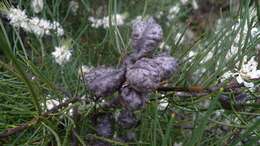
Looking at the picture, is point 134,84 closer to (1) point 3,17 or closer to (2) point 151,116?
(2) point 151,116

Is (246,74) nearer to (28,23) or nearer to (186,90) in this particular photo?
(186,90)

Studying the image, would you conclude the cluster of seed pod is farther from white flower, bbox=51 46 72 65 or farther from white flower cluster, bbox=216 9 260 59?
white flower, bbox=51 46 72 65

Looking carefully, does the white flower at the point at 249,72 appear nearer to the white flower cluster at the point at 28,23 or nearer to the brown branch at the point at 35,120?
the brown branch at the point at 35,120

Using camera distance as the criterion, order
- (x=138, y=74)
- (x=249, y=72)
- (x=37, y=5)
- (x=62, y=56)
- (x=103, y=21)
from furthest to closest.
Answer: (x=103, y=21) < (x=37, y=5) < (x=62, y=56) < (x=249, y=72) < (x=138, y=74)

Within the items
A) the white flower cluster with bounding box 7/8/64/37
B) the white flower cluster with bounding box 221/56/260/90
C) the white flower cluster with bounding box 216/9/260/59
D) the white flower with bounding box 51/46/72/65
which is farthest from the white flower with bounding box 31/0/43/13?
the white flower cluster with bounding box 221/56/260/90

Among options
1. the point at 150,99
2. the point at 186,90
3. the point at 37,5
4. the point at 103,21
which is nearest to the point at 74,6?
the point at 103,21

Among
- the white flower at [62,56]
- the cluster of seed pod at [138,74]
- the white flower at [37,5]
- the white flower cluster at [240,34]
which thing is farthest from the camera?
the white flower at [37,5]

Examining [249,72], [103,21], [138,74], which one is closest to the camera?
[138,74]

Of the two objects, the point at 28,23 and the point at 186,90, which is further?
the point at 28,23

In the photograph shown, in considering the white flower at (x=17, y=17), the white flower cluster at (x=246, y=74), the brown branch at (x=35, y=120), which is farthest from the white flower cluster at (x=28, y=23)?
the white flower cluster at (x=246, y=74)
